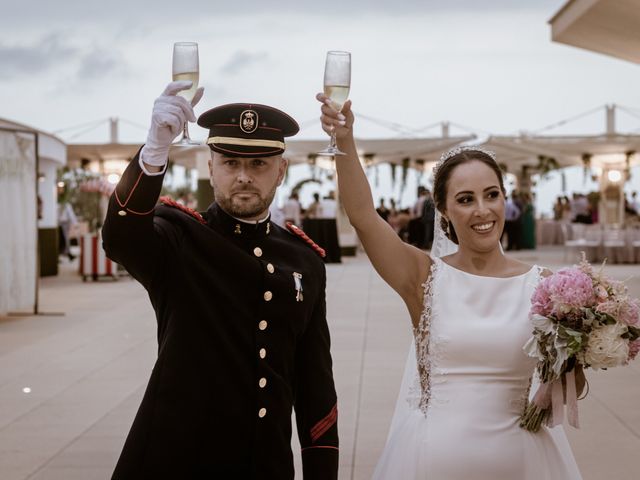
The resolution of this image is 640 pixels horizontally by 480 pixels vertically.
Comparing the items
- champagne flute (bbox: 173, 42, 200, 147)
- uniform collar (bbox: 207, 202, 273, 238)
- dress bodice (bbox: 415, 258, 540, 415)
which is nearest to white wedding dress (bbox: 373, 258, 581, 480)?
dress bodice (bbox: 415, 258, 540, 415)

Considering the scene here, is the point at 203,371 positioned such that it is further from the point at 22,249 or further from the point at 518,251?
the point at 518,251

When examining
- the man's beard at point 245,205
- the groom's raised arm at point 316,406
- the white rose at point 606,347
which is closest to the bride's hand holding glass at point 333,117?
the man's beard at point 245,205

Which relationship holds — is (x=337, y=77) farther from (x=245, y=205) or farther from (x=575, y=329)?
(x=575, y=329)

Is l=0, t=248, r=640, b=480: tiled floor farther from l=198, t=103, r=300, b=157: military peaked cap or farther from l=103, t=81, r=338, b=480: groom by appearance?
l=198, t=103, r=300, b=157: military peaked cap

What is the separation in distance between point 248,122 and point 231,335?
1.95 feet

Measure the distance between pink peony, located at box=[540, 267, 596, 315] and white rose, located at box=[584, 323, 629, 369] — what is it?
9 centimetres

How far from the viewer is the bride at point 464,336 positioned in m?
2.91

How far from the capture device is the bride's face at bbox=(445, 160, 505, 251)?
3.04m

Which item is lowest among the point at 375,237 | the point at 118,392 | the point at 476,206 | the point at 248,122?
the point at 118,392

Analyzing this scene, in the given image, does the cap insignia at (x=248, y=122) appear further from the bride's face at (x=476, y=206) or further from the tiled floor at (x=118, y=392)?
the tiled floor at (x=118, y=392)

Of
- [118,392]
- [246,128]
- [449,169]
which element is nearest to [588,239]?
[118,392]

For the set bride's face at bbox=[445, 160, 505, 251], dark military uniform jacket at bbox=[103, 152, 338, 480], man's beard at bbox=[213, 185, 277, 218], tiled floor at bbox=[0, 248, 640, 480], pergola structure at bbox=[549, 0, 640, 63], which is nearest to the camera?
dark military uniform jacket at bbox=[103, 152, 338, 480]

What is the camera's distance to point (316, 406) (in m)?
2.68

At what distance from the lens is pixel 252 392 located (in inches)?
99.3
